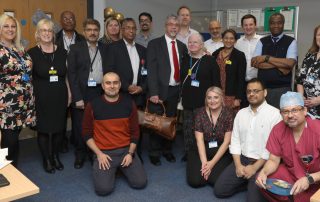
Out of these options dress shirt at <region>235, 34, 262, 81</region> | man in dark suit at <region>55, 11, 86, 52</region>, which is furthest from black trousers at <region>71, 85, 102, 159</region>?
dress shirt at <region>235, 34, 262, 81</region>

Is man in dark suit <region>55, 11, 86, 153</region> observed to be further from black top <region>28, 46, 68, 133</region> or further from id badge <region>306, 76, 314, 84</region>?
id badge <region>306, 76, 314, 84</region>

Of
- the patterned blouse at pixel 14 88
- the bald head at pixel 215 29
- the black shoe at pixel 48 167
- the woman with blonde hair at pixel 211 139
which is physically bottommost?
the black shoe at pixel 48 167

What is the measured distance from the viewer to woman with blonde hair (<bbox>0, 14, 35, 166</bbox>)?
3000mm

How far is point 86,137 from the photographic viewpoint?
10.8ft

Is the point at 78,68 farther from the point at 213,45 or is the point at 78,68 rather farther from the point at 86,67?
the point at 213,45

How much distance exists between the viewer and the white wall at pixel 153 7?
571 centimetres

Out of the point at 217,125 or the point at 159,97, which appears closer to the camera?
the point at 217,125

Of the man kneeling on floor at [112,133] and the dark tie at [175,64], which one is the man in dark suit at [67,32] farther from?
the dark tie at [175,64]

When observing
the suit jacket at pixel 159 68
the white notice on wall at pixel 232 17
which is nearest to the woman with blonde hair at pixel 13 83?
the suit jacket at pixel 159 68

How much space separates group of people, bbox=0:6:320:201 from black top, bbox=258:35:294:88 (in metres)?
0.01

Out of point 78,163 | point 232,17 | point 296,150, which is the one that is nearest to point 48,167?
point 78,163

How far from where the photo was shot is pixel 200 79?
3.59 metres

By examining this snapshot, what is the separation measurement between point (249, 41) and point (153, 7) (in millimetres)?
2928

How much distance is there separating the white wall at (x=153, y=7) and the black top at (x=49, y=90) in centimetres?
245
